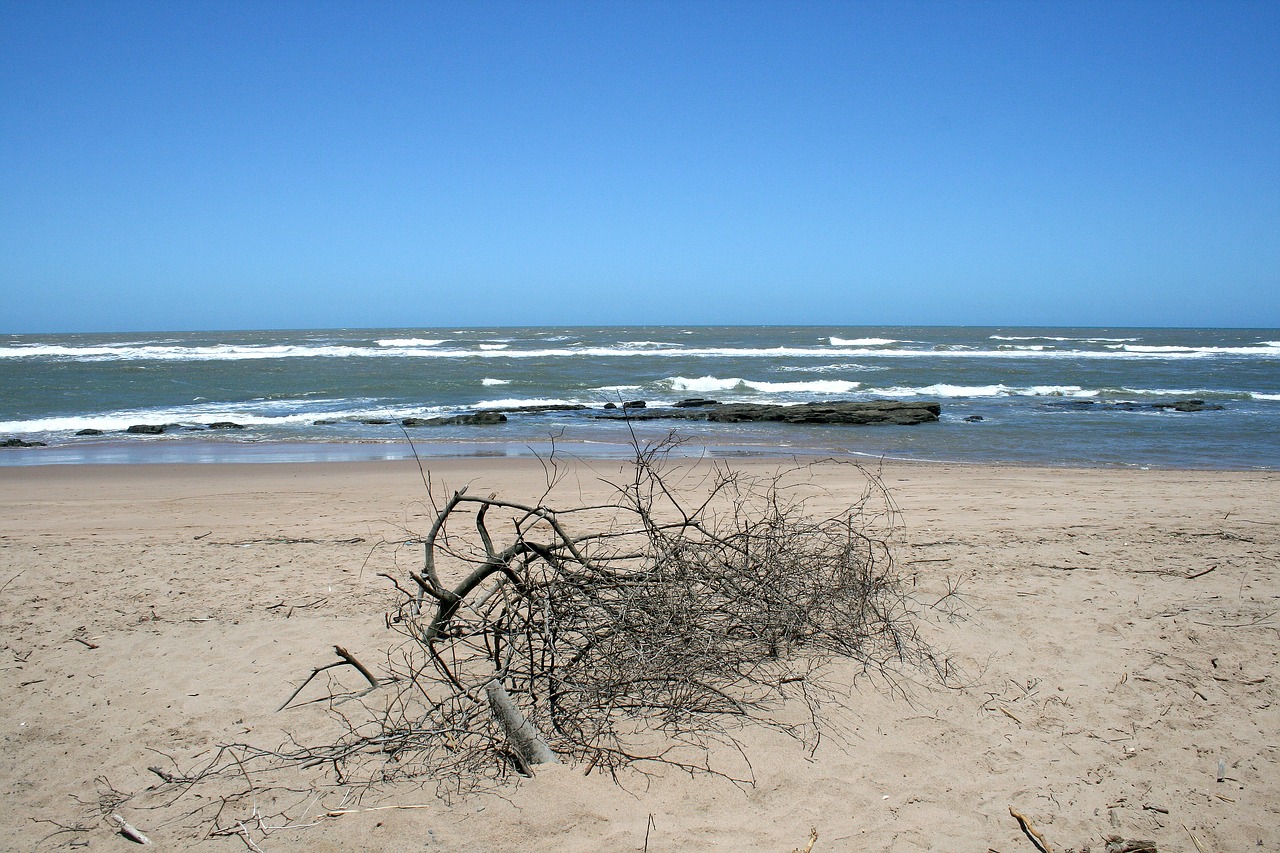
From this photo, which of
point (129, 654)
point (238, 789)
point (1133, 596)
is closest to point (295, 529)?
point (129, 654)

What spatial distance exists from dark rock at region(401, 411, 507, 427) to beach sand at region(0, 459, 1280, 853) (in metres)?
11.6

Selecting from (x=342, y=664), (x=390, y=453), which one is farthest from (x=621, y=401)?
(x=342, y=664)

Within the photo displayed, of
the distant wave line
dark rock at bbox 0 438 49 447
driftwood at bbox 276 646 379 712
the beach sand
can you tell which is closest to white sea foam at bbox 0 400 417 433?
dark rock at bbox 0 438 49 447

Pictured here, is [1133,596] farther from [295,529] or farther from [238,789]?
[295,529]

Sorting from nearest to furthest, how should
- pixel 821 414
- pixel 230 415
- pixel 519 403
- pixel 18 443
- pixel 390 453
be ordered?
pixel 390 453 < pixel 18 443 < pixel 821 414 < pixel 230 415 < pixel 519 403

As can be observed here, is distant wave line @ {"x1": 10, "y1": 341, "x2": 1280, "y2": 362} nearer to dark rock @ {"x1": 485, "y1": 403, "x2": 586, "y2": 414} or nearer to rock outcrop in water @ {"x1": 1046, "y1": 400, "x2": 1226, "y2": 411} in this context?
rock outcrop in water @ {"x1": 1046, "y1": 400, "x2": 1226, "y2": 411}

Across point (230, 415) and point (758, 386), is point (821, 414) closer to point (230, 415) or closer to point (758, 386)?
point (758, 386)

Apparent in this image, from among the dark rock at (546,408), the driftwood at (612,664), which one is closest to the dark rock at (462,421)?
the dark rock at (546,408)

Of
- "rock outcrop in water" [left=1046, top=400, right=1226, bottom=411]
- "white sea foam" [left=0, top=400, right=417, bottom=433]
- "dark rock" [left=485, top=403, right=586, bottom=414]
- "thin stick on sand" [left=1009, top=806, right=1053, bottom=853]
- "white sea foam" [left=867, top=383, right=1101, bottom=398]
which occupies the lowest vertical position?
"thin stick on sand" [left=1009, top=806, right=1053, bottom=853]

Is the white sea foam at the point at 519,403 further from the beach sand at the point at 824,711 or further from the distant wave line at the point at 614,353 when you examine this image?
the distant wave line at the point at 614,353

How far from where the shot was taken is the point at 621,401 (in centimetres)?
1933

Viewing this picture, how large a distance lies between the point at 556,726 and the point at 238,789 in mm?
1264

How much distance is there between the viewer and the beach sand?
9.80 ft

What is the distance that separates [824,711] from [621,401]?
1573 centimetres
